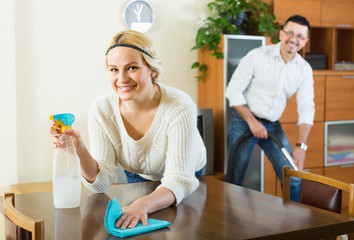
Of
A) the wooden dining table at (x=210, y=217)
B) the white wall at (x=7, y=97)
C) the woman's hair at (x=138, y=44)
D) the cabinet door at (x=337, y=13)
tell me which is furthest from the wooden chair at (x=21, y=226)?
the cabinet door at (x=337, y=13)

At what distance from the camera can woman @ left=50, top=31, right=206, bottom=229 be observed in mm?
1834

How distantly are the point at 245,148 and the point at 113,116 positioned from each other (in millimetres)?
1863

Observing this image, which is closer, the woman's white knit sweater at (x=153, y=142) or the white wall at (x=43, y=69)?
the woman's white knit sweater at (x=153, y=142)

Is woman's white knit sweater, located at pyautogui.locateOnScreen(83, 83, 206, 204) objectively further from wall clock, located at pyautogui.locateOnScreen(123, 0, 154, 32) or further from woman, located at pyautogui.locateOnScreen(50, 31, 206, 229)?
wall clock, located at pyautogui.locateOnScreen(123, 0, 154, 32)

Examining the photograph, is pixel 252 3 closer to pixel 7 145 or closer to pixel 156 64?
pixel 7 145

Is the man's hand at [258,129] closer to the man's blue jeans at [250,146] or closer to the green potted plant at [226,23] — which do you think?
the man's blue jeans at [250,146]

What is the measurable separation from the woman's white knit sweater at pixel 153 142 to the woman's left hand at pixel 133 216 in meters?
0.28

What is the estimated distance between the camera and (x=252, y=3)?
432cm

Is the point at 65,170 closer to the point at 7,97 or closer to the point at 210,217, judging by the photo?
the point at 210,217

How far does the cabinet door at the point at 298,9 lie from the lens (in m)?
4.38

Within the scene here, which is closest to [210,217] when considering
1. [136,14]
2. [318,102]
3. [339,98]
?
[136,14]

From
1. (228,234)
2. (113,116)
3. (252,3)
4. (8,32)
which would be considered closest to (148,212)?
(228,234)

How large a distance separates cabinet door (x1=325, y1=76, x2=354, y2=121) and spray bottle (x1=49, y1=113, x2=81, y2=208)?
11.2 ft

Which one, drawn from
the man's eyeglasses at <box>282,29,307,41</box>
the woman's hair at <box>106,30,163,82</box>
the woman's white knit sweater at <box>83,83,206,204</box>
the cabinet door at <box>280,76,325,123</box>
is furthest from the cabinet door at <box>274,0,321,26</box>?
the woman's hair at <box>106,30,163,82</box>
